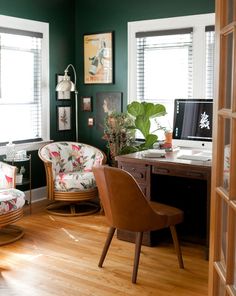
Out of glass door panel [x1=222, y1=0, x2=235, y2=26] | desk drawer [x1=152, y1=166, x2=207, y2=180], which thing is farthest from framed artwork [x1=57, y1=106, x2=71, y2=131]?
glass door panel [x1=222, y1=0, x2=235, y2=26]

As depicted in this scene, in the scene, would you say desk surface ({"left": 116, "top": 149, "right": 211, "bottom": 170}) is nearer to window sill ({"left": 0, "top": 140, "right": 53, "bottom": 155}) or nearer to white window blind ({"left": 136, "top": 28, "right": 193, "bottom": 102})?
white window blind ({"left": 136, "top": 28, "right": 193, "bottom": 102})

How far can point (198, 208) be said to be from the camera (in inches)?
181

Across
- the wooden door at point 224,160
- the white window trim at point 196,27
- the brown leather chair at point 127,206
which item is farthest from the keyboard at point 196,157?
the wooden door at point 224,160

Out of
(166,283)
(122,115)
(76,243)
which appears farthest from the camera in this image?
(122,115)

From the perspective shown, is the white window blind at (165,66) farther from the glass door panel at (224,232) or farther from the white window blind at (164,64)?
the glass door panel at (224,232)

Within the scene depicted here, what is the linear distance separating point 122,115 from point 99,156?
0.58 m

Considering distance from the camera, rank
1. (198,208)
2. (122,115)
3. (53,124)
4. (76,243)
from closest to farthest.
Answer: (76,243) → (198,208) → (122,115) → (53,124)

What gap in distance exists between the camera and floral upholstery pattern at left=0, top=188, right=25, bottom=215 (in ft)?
13.2

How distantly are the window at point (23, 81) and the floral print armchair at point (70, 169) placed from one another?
1.31 ft

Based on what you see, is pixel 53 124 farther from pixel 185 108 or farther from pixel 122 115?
pixel 185 108

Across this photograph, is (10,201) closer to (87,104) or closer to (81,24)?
(87,104)

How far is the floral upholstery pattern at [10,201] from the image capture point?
403cm

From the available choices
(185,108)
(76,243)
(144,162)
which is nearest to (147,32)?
(185,108)

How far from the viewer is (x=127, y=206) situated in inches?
134
